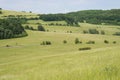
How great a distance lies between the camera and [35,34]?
130625 millimetres

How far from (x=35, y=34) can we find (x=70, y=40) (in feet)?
56.7

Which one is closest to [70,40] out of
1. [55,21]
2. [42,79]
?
[55,21]

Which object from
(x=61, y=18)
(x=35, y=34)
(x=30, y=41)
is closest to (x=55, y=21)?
(x=61, y=18)

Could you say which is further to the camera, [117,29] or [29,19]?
[29,19]

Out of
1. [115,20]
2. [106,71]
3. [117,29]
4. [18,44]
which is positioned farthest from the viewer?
[115,20]

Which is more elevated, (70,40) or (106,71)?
(106,71)

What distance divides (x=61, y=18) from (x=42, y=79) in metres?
179

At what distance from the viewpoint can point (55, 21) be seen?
183 metres

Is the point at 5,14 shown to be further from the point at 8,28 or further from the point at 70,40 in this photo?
the point at 70,40

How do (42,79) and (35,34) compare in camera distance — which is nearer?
(42,79)

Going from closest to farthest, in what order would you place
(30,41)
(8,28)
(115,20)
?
(30,41)
(8,28)
(115,20)

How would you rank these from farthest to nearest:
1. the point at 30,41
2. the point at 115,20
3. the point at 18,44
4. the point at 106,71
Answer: the point at 115,20, the point at 30,41, the point at 18,44, the point at 106,71

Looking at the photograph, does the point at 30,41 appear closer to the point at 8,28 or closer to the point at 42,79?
the point at 8,28

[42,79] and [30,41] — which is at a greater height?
[42,79]
